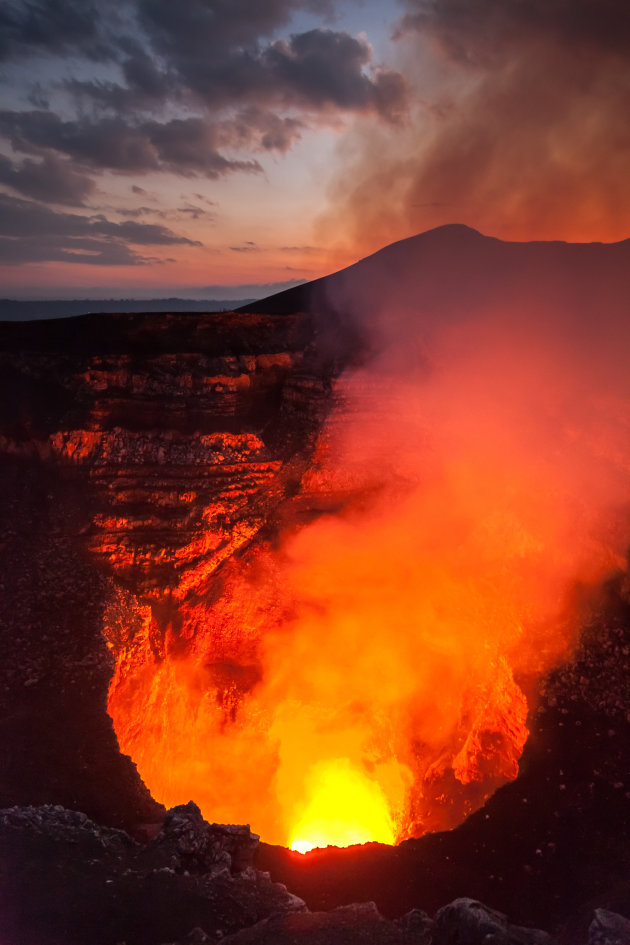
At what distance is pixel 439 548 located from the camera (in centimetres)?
1561

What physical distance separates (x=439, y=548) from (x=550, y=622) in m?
3.81

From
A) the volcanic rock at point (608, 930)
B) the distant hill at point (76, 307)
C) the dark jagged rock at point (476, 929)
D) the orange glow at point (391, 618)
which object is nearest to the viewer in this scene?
the volcanic rock at point (608, 930)

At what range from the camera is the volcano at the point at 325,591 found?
9.64 meters

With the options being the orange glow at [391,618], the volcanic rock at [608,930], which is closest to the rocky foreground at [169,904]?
the volcanic rock at [608,930]

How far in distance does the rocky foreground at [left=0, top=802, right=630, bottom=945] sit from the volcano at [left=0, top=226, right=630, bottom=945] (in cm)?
61

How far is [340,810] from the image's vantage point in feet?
60.5

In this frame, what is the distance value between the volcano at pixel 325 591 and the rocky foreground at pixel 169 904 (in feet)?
1.99

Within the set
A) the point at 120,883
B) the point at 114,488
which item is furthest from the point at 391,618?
the point at 120,883

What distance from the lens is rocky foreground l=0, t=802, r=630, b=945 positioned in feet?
21.3

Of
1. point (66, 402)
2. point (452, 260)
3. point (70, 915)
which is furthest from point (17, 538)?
point (452, 260)

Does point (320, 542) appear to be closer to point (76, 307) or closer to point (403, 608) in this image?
point (403, 608)

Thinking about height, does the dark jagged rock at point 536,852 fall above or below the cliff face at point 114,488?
below

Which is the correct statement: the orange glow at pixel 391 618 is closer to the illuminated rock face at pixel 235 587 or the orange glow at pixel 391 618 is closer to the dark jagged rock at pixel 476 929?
the illuminated rock face at pixel 235 587

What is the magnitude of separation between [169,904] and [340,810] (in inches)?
525
